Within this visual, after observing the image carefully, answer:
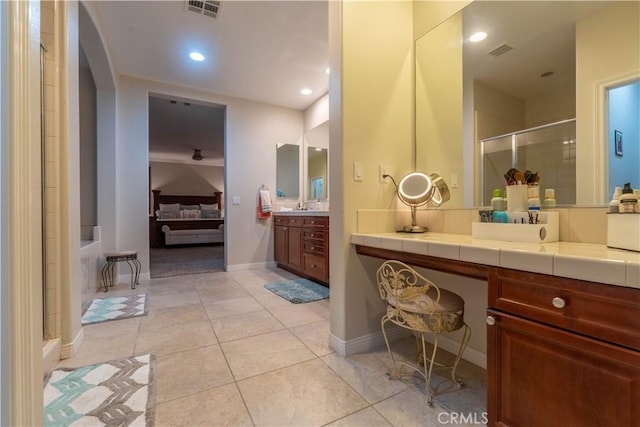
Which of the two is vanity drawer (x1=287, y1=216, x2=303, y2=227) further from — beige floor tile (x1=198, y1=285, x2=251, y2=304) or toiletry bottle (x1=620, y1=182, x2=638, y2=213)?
toiletry bottle (x1=620, y1=182, x2=638, y2=213)

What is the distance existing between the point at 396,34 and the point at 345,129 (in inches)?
32.3

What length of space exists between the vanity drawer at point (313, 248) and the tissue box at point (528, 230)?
2.04 meters

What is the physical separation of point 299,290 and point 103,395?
197cm

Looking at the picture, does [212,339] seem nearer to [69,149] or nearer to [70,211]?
[70,211]

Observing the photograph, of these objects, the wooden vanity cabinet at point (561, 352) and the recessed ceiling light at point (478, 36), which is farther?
the recessed ceiling light at point (478, 36)

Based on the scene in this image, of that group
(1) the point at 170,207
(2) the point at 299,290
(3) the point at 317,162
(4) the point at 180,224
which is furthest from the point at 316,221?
(1) the point at 170,207

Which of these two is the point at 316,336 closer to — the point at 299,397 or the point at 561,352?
the point at 299,397

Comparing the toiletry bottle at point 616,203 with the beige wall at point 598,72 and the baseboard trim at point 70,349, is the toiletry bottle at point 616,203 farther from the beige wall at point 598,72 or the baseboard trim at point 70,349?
the baseboard trim at point 70,349

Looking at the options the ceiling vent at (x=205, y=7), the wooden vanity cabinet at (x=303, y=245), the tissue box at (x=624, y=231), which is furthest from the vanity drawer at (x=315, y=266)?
the ceiling vent at (x=205, y=7)

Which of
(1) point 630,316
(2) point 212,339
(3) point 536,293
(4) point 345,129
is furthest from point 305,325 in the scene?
(1) point 630,316

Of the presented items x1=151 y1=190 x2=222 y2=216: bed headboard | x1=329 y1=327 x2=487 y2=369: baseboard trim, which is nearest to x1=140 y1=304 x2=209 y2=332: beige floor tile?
x1=329 y1=327 x2=487 y2=369: baseboard trim

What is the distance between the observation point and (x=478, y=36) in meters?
1.68

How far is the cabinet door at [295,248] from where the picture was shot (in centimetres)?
368

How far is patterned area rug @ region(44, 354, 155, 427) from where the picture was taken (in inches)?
47.3
